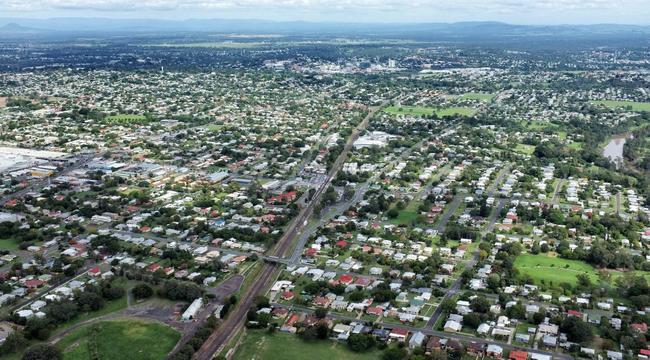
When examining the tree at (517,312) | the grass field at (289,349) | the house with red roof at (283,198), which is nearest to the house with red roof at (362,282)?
the grass field at (289,349)

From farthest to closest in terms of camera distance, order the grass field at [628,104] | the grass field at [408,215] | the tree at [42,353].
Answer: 1. the grass field at [628,104]
2. the grass field at [408,215]
3. the tree at [42,353]

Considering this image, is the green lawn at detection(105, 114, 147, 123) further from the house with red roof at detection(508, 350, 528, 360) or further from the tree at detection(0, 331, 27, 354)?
the house with red roof at detection(508, 350, 528, 360)

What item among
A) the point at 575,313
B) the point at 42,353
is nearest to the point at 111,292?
the point at 42,353

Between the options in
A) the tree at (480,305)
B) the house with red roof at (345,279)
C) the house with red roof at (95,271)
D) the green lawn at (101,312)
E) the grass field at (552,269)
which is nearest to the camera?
the green lawn at (101,312)

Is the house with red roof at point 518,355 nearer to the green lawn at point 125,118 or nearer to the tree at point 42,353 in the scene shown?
the tree at point 42,353

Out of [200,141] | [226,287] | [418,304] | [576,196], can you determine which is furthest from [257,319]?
[200,141]

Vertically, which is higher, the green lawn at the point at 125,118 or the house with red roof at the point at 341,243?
the green lawn at the point at 125,118
